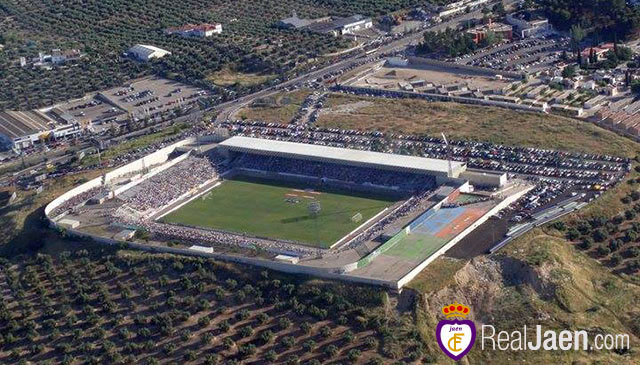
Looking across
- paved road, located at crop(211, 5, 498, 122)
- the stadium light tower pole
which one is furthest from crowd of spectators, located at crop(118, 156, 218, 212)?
paved road, located at crop(211, 5, 498, 122)

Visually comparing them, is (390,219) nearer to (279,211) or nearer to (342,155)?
(279,211)

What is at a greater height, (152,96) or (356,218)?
(356,218)

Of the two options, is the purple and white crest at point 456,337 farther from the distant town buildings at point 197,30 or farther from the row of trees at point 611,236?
the distant town buildings at point 197,30

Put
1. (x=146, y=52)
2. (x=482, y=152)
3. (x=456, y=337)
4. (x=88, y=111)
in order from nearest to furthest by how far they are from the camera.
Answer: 1. (x=456, y=337)
2. (x=482, y=152)
3. (x=88, y=111)
4. (x=146, y=52)

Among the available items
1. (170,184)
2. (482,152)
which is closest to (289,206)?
(170,184)

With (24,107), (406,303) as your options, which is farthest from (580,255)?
(24,107)

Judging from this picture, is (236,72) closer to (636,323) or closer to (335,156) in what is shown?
(335,156)
